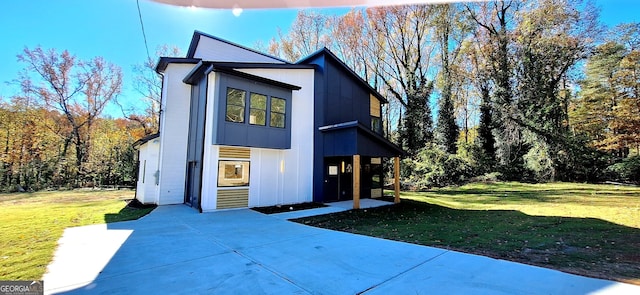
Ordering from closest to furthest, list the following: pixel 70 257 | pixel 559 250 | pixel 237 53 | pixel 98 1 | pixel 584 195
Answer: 1. pixel 70 257
2. pixel 559 250
3. pixel 98 1
4. pixel 584 195
5. pixel 237 53

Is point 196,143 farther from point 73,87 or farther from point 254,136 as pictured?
point 73,87

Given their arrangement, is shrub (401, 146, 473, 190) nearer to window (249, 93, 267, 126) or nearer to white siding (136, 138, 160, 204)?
window (249, 93, 267, 126)

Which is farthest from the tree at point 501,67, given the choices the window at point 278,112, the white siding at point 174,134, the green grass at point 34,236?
the green grass at point 34,236

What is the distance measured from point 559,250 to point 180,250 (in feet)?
23.2

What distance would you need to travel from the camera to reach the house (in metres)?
9.73

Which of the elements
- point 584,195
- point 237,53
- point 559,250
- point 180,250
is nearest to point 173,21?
point 180,250

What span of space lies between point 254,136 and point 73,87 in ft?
76.4

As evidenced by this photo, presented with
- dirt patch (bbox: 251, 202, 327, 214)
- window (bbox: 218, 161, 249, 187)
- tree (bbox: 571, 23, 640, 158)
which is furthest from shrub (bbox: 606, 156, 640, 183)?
window (bbox: 218, 161, 249, 187)

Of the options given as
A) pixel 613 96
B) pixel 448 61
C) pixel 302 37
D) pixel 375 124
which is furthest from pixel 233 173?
pixel 613 96

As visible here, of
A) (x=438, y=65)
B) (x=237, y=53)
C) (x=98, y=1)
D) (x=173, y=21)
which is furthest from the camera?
(x=438, y=65)

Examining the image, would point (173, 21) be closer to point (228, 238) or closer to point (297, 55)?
point (228, 238)

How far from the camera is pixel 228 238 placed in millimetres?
5938

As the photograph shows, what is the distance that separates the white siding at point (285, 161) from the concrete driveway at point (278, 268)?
3977mm

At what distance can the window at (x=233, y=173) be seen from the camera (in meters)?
9.73
